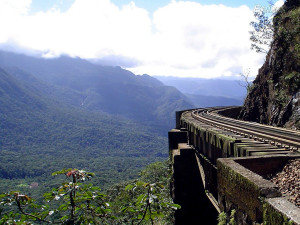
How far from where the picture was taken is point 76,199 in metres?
3.37

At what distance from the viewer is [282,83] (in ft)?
62.1

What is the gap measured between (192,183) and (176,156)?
1.30m

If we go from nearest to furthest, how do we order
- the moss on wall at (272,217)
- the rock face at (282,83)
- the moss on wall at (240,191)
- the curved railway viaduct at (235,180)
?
the moss on wall at (272,217) → the curved railway viaduct at (235,180) → the moss on wall at (240,191) → the rock face at (282,83)

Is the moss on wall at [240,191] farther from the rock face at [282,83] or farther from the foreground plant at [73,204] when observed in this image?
the rock face at [282,83]

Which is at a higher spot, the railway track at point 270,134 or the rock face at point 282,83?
the rock face at point 282,83

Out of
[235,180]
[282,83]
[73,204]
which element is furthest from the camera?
[282,83]

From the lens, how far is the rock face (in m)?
15.7

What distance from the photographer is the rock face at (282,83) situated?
1572 cm

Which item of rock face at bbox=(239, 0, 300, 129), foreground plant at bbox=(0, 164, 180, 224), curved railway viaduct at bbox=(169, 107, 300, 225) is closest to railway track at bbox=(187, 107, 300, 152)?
curved railway viaduct at bbox=(169, 107, 300, 225)

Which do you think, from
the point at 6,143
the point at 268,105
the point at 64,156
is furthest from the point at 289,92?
the point at 6,143

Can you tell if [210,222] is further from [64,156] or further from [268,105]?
[64,156]

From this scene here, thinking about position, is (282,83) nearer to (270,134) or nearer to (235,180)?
(270,134)

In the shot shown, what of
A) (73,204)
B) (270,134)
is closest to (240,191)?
(73,204)

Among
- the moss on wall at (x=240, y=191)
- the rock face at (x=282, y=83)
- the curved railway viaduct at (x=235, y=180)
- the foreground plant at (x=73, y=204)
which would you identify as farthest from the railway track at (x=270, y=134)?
the foreground plant at (x=73, y=204)
